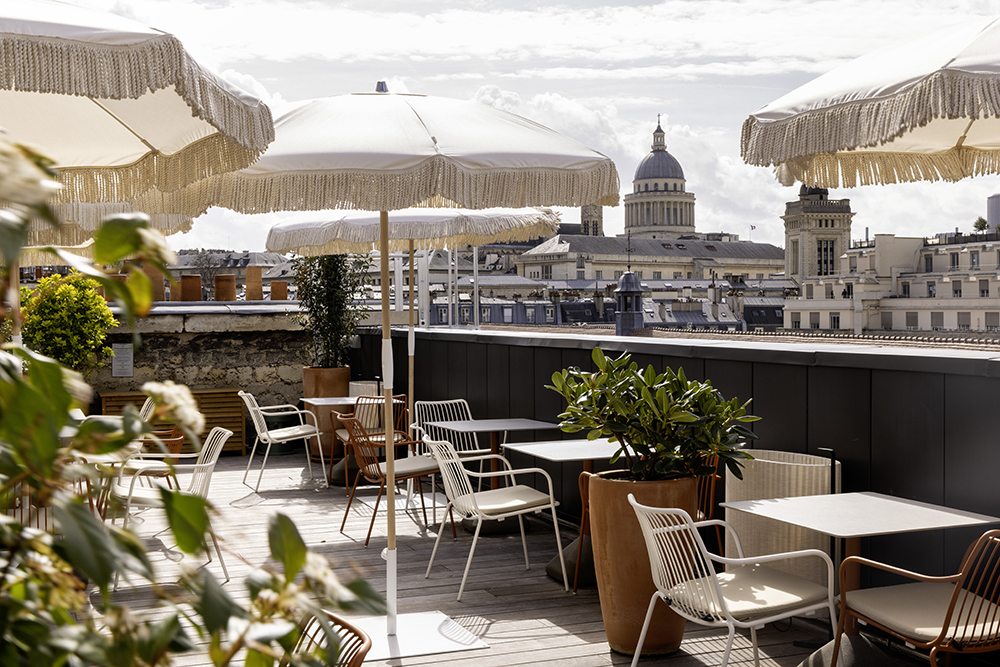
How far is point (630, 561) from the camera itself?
3748 millimetres

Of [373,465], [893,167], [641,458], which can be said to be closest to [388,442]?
[641,458]

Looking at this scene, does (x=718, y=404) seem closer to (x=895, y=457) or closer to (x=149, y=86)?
(x=895, y=457)

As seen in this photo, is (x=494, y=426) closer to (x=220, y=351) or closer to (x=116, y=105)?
(x=116, y=105)

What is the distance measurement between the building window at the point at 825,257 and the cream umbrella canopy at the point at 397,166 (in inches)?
4318

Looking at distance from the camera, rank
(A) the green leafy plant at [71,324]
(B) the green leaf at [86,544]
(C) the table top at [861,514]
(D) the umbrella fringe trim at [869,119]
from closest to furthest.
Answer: (B) the green leaf at [86,544], (D) the umbrella fringe trim at [869,119], (C) the table top at [861,514], (A) the green leafy plant at [71,324]

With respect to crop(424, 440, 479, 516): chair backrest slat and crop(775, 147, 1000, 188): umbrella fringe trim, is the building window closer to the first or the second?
crop(775, 147, 1000, 188): umbrella fringe trim

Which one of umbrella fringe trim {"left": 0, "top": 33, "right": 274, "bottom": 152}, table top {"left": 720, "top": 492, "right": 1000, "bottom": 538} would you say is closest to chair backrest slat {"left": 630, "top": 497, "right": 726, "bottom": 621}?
table top {"left": 720, "top": 492, "right": 1000, "bottom": 538}

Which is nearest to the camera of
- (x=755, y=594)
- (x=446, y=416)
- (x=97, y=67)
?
(x=97, y=67)

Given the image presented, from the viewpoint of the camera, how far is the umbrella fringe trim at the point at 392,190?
3670 millimetres

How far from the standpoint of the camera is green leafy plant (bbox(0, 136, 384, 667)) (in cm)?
56

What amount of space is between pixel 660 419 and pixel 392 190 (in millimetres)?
1337

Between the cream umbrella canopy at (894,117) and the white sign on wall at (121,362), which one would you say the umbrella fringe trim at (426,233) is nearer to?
the cream umbrella canopy at (894,117)

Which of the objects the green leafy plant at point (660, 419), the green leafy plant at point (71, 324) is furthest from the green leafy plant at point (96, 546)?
the green leafy plant at point (71, 324)

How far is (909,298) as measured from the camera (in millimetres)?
70812
